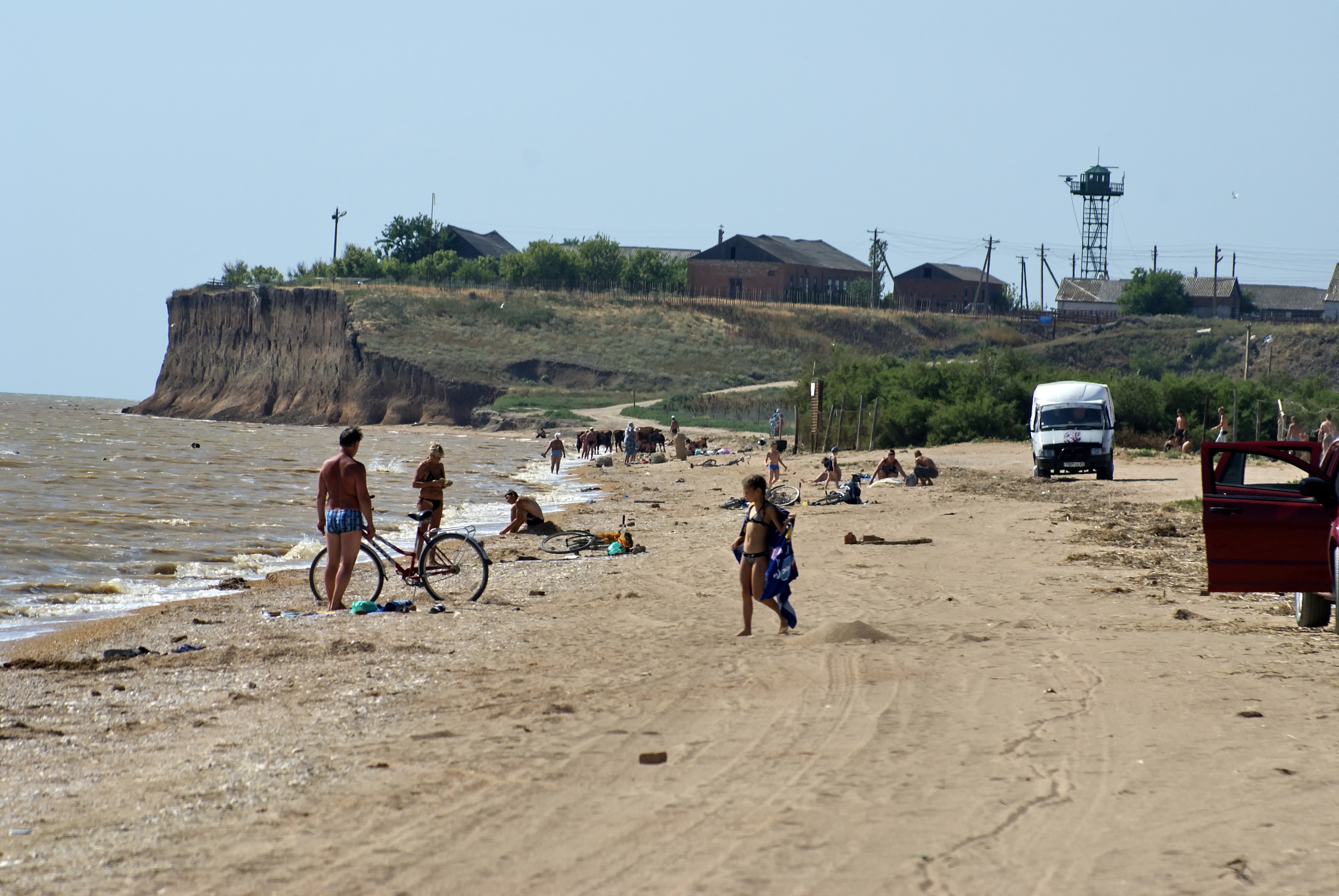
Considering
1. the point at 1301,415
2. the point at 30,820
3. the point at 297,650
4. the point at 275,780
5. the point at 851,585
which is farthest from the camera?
the point at 1301,415

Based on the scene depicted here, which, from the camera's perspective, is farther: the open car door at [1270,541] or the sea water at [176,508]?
the sea water at [176,508]

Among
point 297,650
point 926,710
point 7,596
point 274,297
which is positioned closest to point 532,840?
point 926,710

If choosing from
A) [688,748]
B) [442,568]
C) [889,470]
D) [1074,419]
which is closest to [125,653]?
[442,568]

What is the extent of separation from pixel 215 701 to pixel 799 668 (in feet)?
12.4

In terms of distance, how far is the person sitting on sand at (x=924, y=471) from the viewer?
2647 centimetres

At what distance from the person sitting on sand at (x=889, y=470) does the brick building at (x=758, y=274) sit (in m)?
85.1

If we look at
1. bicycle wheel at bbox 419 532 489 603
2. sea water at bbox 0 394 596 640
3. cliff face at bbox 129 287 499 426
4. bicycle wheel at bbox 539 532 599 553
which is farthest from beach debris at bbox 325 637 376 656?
cliff face at bbox 129 287 499 426

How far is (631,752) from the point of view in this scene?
20.9 ft

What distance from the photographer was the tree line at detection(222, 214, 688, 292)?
114875mm

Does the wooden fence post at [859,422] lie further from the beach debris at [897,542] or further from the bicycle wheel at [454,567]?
the bicycle wheel at [454,567]

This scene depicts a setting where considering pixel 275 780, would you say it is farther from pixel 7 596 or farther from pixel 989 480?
pixel 989 480

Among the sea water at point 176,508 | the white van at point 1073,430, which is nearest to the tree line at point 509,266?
the sea water at point 176,508

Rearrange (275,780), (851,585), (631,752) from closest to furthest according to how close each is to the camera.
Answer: (275,780) < (631,752) < (851,585)

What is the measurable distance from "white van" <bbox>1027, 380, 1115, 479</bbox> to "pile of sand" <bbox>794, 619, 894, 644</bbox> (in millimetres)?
19678
